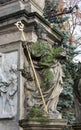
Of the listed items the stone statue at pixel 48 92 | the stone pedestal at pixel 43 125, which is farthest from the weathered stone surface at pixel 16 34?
the stone pedestal at pixel 43 125

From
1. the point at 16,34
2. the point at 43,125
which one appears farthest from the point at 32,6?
the point at 43,125

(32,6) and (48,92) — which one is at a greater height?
(32,6)

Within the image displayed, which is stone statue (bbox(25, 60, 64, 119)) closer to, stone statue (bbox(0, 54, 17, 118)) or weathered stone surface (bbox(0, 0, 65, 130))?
weathered stone surface (bbox(0, 0, 65, 130))

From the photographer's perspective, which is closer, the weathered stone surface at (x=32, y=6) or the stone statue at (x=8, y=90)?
the stone statue at (x=8, y=90)

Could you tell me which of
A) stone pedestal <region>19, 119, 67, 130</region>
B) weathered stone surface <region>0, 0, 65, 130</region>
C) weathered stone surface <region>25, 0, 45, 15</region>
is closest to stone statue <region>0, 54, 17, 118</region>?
weathered stone surface <region>0, 0, 65, 130</region>

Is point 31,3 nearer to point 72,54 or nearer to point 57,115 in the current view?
point 57,115

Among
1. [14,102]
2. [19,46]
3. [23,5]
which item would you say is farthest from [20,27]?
[14,102]

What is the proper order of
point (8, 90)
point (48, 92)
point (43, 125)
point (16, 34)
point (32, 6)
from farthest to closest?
point (32, 6), point (16, 34), point (8, 90), point (48, 92), point (43, 125)

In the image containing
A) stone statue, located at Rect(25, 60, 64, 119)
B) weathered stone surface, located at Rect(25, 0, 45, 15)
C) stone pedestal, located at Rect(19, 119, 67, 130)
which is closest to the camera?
stone pedestal, located at Rect(19, 119, 67, 130)

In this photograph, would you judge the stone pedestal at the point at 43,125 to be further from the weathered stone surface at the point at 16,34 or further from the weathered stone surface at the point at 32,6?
the weathered stone surface at the point at 32,6

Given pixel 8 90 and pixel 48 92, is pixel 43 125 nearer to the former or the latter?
pixel 48 92

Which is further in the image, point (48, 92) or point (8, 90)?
point (8, 90)

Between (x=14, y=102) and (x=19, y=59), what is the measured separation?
3.46 feet

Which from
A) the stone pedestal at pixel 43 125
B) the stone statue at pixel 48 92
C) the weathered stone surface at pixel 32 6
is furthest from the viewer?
the weathered stone surface at pixel 32 6
